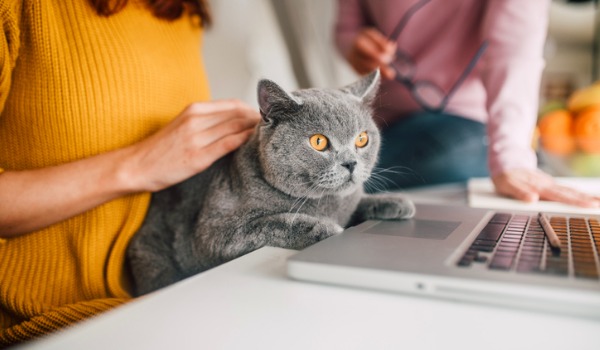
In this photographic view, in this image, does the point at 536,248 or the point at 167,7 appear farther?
the point at 167,7

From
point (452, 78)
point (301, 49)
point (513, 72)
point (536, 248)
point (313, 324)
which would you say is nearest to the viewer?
point (313, 324)

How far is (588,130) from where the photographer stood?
127 cm

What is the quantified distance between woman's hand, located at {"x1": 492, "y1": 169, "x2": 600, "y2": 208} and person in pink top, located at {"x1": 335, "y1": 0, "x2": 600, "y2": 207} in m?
0.05

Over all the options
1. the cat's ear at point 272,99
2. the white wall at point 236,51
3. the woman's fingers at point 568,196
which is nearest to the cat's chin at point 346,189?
the cat's ear at point 272,99

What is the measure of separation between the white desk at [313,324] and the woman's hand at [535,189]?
638 millimetres

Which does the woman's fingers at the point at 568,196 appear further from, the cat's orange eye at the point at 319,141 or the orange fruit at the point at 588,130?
the cat's orange eye at the point at 319,141

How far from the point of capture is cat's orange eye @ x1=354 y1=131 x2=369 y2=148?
2.71 ft

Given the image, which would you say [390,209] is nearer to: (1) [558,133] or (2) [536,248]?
(2) [536,248]

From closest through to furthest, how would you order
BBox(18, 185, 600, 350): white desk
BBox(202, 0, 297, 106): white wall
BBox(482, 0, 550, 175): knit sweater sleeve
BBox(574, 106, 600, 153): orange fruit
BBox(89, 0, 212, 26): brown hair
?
BBox(18, 185, 600, 350): white desk
BBox(89, 0, 212, 26): brown hair
BBox(482, 0, 550, 175): knit sweater sleeve
BBox(574, 106, 600, 153): orange fruit
BBox(202, 0, 297, 106): white wall

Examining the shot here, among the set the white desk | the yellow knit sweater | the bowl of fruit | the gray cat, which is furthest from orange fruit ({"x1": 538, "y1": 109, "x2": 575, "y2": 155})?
the yellow knit sweater

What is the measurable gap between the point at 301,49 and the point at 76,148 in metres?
1.47

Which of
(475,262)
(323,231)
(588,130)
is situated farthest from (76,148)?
(588,130)

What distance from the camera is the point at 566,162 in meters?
1.39

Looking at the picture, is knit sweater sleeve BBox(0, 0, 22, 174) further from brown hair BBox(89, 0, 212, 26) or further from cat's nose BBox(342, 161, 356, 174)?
cat's nose BBox(342, 161, 356, 174)
